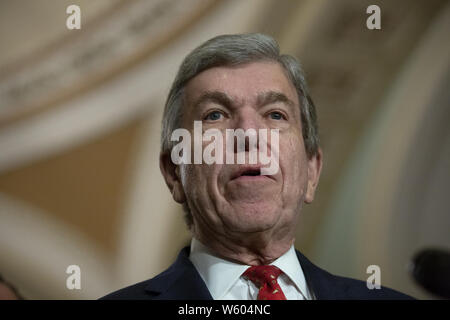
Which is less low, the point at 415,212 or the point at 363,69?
the point at 363,69

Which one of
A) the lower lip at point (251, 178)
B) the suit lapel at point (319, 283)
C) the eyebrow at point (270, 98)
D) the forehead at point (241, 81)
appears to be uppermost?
the forehead at point (241, 81)

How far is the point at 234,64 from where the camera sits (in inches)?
55.3

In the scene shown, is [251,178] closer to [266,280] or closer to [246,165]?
[246,165]

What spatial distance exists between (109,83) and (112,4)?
12.9 inches

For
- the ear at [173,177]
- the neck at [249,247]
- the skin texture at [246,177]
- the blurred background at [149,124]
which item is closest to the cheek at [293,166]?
the skin texture at [246,177]

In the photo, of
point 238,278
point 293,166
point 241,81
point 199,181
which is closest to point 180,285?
point 238,278

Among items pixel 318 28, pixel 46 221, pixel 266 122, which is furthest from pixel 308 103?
pixel 46 221

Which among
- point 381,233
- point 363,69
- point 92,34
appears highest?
point 92,34

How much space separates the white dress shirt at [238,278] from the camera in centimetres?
136

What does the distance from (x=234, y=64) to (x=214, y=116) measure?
12cm

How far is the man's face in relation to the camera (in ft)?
4.37

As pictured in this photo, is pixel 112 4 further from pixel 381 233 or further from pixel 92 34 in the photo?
pixel 381 233

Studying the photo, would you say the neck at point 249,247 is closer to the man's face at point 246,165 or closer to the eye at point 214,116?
the man's face at point 246,165

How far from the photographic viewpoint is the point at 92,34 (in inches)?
99.3
